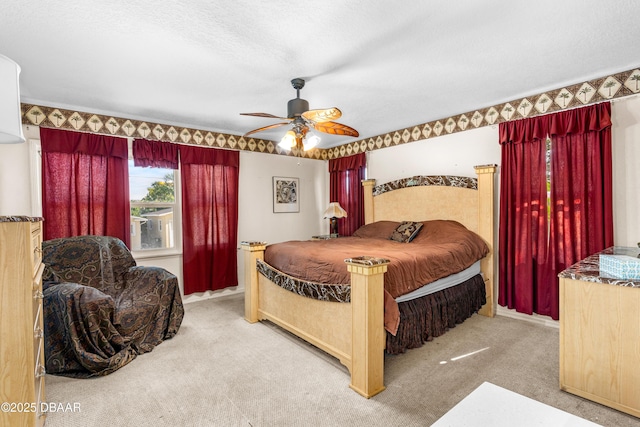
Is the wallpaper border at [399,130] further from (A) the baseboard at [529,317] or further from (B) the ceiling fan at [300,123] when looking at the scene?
(A) the baseboard at [529,317]

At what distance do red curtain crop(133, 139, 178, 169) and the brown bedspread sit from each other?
1.90 meters

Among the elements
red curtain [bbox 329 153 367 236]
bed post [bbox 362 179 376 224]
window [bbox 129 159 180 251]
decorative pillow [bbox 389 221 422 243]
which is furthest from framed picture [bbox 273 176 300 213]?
decorative pillow [bbox 389 221 422 243]

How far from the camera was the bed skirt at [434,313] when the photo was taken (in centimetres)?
259

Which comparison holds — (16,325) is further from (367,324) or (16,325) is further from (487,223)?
(487,223)

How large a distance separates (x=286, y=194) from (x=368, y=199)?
139 centimetres

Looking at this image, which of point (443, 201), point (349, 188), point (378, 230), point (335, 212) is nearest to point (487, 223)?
point (443, 201)

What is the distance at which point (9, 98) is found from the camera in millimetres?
1077

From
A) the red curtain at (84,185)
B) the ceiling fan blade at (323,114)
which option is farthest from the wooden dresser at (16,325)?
the red curtain at (84,185)

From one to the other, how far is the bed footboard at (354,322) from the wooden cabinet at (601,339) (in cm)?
118

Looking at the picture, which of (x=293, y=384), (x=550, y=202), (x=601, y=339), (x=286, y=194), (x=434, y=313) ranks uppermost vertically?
(x=286, y=194)

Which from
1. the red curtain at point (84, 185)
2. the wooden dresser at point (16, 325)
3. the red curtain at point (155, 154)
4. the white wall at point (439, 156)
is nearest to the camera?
the wooden dresser at point (16, 325)

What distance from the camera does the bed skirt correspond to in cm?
259

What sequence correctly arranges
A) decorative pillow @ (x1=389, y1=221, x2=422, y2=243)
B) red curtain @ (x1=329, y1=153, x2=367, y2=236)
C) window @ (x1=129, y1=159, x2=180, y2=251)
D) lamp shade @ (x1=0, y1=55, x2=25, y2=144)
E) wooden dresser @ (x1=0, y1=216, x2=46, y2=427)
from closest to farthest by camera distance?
lamp shade @ (x1=0, y1=55, x2=25, y2=144) → wooden dresser @ (x1=0, y1=216, x2=46, y2=427) → decorative pillow @ (x1=389, y1=221, x2=422, y2=243) → window @ (x1=129, y1=159, x2=180, y2=251) → red curtain @ (x1=329, y1=153, x2=367, y2=236)

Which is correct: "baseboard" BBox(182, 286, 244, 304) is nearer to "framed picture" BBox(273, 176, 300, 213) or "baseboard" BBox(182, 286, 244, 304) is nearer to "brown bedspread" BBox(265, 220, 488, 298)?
"framed picture" BBox(273, 176, 300, 213)
